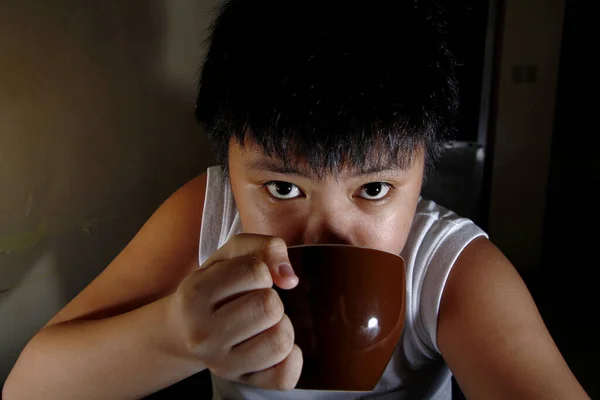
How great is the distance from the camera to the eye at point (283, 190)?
56cm

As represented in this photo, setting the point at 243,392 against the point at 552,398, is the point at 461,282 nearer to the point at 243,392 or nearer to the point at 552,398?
the point at 552,398

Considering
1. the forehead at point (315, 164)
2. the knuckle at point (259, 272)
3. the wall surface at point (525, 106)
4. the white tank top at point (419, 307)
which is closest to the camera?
the knuckle at point (259, 272)

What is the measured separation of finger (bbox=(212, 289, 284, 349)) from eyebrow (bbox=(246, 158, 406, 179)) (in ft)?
0.53

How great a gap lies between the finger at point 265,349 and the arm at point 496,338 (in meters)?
0.28

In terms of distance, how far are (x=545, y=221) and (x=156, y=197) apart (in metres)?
1.68

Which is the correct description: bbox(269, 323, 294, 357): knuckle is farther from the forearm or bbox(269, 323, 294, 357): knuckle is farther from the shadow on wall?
the shadow on wall

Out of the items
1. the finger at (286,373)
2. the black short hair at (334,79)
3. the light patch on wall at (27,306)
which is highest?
the black short hair at (334,79)

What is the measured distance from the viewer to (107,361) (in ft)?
1.94

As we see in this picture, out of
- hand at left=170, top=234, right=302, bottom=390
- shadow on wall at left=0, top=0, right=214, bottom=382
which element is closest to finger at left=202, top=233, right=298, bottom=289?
hand at left=170, top=234, right=302, bottom=390

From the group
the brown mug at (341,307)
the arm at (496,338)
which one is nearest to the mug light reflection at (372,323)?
the brown mug at (341,307)

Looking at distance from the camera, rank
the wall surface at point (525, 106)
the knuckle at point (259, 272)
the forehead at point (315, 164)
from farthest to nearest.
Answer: the wall surface at point (525, 106) < the forehead at point (315, 164) < the knuckle at point (259, 272)

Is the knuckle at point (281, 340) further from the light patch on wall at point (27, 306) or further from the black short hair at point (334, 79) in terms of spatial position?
the light patch on wall at point (27, 306)

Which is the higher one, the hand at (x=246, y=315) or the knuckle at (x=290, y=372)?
the hand at (x=246, y=315)

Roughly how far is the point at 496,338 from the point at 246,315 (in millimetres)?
329
